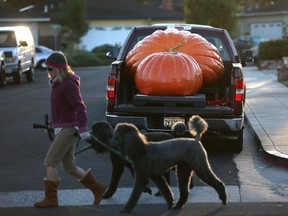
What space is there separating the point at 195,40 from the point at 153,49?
663 mm

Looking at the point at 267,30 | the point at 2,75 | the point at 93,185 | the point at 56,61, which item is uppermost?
the point at 56,61

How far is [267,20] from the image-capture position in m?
67.6

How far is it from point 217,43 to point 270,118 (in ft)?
9.50

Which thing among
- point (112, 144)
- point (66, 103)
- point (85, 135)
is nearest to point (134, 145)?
point (112, 144)

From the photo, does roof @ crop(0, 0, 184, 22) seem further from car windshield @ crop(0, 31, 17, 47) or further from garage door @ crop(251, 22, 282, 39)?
car windshield @ crop(0, 31, 17, 47)

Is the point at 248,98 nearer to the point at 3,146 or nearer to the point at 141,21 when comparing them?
the point at 3,146

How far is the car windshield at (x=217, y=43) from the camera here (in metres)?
12.9

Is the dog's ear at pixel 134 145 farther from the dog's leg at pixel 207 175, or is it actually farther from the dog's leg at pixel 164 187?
the dog's leg at pixel 207 175

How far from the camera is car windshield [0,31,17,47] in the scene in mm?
30391

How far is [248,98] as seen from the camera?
20.5 m

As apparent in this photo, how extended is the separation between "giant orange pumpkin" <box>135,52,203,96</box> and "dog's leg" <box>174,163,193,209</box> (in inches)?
138

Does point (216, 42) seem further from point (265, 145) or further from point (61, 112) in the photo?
point (61, 112)

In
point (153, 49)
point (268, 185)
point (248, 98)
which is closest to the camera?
point (268, 185)

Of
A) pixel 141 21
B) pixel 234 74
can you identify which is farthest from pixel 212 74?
pixel 141 21
